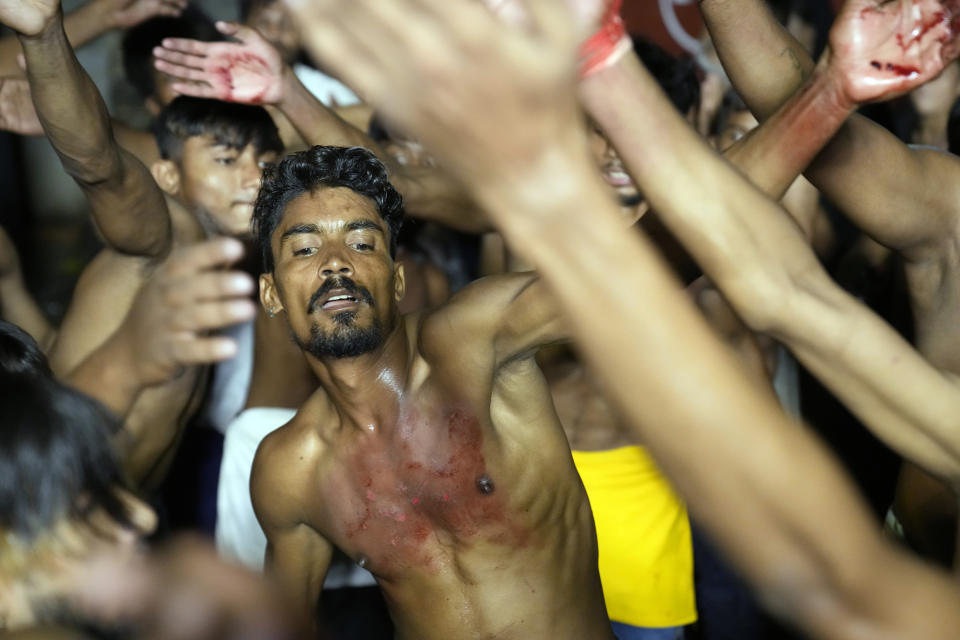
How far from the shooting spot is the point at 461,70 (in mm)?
805

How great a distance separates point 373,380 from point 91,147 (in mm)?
934

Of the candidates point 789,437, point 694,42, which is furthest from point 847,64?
point 694,42

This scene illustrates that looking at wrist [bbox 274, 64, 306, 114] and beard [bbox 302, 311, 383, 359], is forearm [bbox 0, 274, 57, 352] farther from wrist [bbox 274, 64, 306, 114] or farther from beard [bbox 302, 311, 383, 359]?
beard [bbox 302, 311, 383, 359]

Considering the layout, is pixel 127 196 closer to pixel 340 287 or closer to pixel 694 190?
pixel 340 287

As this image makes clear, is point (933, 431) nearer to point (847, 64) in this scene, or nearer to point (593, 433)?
point (847, 64)

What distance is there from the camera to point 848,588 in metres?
0.95

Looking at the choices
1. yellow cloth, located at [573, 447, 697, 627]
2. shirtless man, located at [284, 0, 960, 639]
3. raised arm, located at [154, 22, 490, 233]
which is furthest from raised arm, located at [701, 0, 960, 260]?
raised arm, located at [154, 22, 490, 233]

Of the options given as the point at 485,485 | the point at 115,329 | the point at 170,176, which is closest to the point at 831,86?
the point at 485,485

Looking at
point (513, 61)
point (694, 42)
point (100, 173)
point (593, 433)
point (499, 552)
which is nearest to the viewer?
point (513, 61)

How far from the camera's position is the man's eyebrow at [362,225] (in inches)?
100

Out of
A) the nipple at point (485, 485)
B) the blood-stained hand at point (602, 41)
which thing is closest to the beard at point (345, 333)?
the nipple at point (485, 485)

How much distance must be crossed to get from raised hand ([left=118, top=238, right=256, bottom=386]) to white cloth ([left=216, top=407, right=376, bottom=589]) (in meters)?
1.51

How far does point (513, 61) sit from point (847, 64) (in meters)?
1.02

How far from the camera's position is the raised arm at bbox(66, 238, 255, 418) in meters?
1.50
